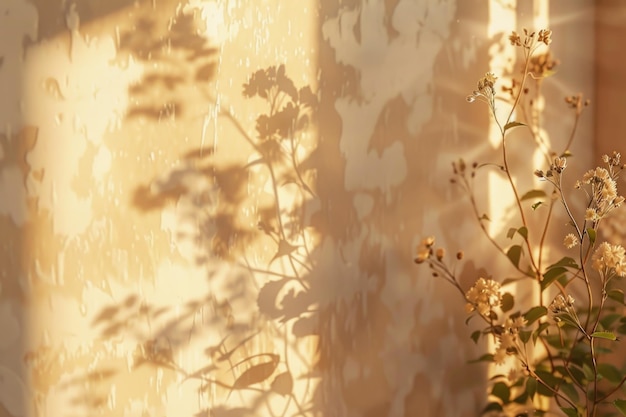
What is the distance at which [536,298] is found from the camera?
157 cm

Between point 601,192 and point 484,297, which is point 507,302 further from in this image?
point 601,192

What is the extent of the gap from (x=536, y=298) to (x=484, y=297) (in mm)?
301

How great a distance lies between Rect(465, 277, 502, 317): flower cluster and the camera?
51.7 inches

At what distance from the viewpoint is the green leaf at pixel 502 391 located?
1465mm

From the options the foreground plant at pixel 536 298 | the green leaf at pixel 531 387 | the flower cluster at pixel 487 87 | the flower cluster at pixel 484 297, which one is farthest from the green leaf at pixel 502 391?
the flower cluster at pixel 487 87

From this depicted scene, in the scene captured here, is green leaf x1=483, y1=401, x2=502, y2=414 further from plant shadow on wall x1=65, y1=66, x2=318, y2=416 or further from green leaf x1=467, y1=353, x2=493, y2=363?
plant shadow on wall x1=65, y1=66, x2=318, y2=416

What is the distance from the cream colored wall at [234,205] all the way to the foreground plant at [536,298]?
58mm

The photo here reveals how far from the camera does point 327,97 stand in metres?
1.29

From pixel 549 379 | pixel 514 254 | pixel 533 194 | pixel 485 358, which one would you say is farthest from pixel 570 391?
pixel 533 194

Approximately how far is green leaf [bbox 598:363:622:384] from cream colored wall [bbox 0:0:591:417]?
9.5 inches

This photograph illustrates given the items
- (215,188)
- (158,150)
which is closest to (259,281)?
(215,188)

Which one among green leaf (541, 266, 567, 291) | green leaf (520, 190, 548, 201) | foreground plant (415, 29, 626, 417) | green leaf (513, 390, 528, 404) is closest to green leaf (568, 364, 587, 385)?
foreground plant (415, 29, 626, 417)

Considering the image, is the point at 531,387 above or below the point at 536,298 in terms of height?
below

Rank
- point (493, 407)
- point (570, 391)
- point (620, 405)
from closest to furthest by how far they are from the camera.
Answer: point (620, 405), point (570, 391), point (493, 407)
